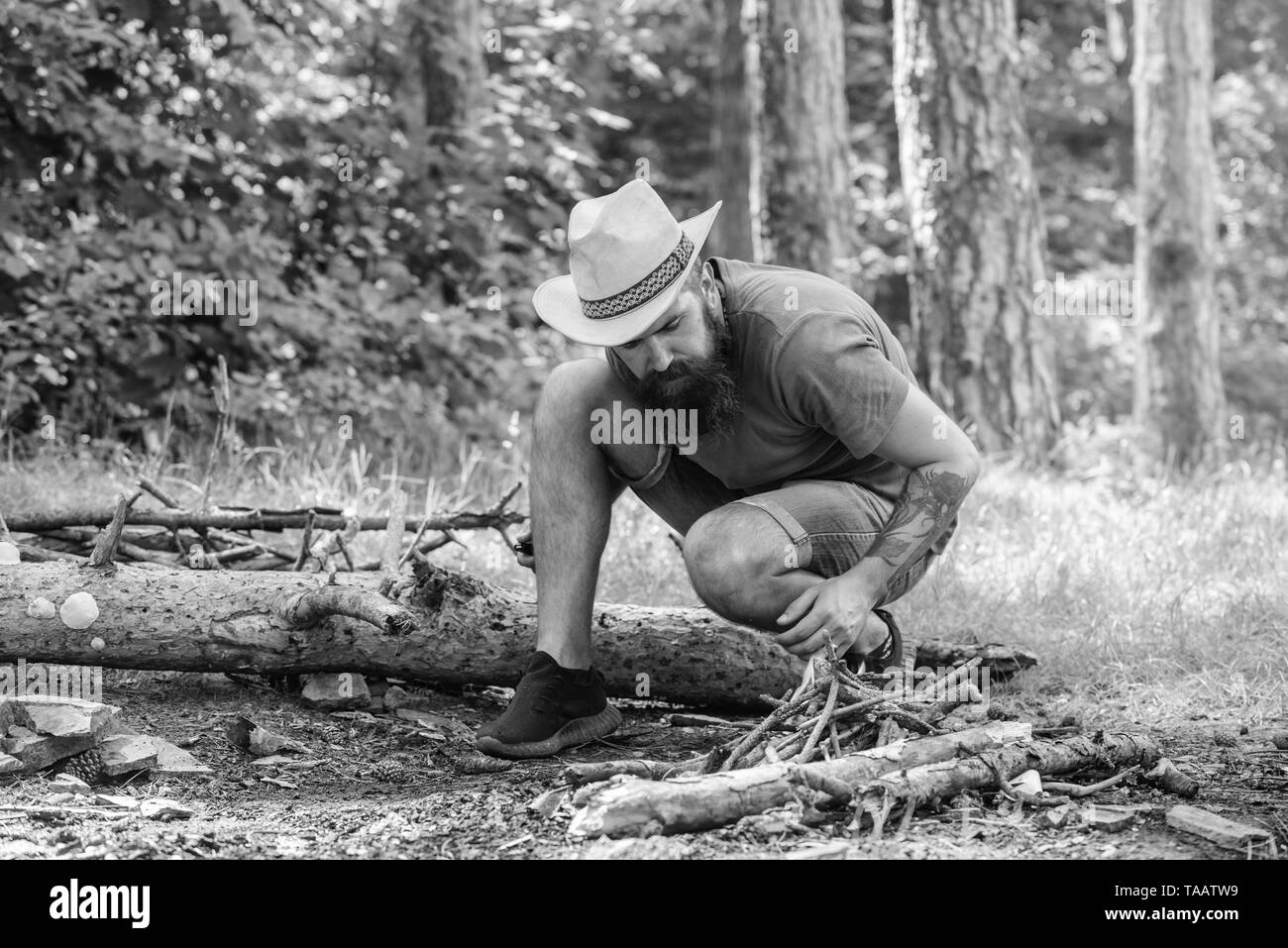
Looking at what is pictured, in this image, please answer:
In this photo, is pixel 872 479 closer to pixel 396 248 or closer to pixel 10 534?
pixel 10 534

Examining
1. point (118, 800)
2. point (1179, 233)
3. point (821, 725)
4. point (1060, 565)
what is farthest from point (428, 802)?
point (1179, 233)

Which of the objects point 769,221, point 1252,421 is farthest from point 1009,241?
point 1252,421

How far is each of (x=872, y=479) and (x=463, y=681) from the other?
1275 mm

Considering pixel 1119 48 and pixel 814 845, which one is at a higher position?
pixel 1119 48

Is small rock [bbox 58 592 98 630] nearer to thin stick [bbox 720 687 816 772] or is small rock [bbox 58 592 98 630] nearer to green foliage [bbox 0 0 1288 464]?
thin stick [bbox 720 687 816 772]

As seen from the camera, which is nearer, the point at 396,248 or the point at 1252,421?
the point at 396,248

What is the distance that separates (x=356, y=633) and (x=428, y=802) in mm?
853

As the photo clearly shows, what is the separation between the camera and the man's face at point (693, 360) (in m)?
3.19

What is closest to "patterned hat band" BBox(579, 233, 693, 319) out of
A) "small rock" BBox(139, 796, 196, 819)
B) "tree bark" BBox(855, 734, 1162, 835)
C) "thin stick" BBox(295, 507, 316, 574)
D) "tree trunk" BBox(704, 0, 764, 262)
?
"tree bark" BBox(855, 734, 1162, 835)

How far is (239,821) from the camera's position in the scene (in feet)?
9.20

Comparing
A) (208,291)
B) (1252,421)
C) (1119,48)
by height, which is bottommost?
(1252,421)

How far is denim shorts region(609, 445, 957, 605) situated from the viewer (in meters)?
3.38

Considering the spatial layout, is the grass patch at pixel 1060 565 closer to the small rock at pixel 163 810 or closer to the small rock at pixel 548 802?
the small rock at pixel 548 802

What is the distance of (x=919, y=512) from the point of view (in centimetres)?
331
